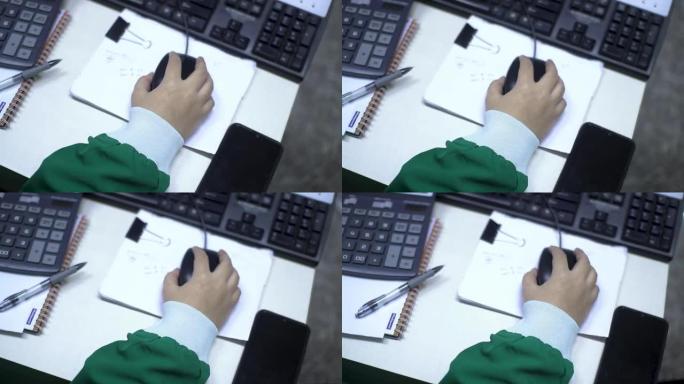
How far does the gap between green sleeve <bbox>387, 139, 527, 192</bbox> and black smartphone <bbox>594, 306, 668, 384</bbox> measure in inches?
8.4

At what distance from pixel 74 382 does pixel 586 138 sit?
0.72 meters

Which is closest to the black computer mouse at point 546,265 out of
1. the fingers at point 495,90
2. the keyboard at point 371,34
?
the fingers at point 495,90

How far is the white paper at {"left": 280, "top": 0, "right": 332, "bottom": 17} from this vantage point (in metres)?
1.13

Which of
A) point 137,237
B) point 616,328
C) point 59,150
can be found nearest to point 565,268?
point 616,328

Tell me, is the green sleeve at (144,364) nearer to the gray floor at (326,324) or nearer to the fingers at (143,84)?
the gray floor at (326,324)

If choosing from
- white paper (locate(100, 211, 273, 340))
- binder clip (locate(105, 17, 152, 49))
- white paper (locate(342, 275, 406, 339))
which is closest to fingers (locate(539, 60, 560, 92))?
white paper (locate(342, 275, 406, 339))

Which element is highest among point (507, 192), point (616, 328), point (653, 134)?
point (653, 134)

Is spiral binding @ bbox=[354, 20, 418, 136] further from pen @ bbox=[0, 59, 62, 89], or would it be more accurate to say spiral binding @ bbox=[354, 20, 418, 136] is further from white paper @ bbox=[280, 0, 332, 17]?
pen @ bbox=[0, 59, 62, 89]

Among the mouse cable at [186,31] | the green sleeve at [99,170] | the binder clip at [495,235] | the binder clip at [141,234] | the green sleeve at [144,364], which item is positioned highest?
the mouse cable at [186,31]

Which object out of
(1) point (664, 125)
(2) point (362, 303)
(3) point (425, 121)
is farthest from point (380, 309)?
(1) point (664, 125)

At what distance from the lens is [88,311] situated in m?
1.07

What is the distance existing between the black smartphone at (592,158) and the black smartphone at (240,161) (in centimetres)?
38

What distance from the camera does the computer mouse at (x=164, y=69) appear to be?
3.64 feet

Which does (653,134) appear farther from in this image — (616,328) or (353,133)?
(353,133)
